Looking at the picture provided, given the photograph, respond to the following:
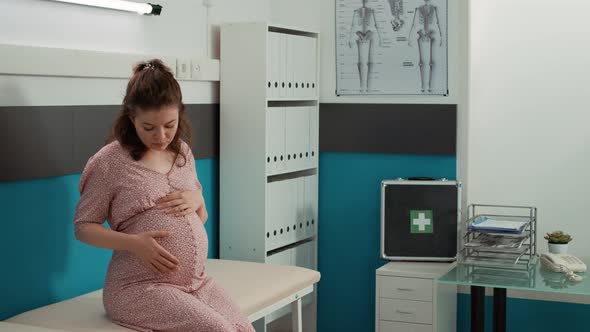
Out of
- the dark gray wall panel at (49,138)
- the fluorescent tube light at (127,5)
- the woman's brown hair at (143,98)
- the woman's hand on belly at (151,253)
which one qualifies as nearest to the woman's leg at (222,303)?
the woman's hand on belly at (151,253)

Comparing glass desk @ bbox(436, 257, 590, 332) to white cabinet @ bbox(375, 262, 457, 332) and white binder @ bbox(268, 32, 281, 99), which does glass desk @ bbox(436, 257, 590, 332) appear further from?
white binder @ bbox(268, 32, 281, 99)

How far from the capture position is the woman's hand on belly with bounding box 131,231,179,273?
2596 mm

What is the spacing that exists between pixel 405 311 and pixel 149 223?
1465mm

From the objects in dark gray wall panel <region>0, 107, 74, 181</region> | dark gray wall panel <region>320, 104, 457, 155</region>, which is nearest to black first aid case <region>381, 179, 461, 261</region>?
dark gray wall panel <region>320, 104, 457, 155</region>

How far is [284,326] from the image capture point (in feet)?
13.6

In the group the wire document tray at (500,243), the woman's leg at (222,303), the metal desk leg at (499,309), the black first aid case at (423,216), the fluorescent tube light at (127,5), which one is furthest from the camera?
the black first aid case at (423,216)

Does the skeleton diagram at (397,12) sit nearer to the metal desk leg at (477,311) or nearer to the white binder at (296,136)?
the white binder at (296,136)

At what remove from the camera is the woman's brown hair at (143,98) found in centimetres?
260

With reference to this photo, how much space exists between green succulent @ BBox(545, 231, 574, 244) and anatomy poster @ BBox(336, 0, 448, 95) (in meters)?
0.79

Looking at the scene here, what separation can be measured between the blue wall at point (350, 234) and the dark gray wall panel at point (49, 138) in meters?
1.41

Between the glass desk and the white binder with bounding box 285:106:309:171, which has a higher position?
the white binder with bounding box 285:106:309:171

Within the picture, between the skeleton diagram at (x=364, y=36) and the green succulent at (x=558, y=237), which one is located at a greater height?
the skeleton diagram at (x=364, y=36)

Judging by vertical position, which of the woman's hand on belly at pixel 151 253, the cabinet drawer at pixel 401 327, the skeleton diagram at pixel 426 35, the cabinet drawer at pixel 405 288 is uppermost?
the skeleton diagram at pixel 426 35

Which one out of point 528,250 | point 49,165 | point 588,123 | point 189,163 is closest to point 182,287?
point 189,163
